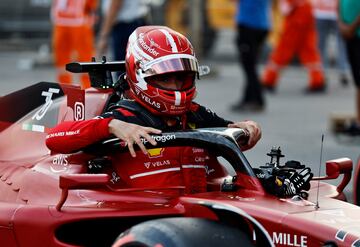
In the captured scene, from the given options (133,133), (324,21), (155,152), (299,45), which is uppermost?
(324,21)

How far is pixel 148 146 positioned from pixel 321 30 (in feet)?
38.5

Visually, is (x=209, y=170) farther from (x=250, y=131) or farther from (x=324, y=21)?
(x=324, y=21)

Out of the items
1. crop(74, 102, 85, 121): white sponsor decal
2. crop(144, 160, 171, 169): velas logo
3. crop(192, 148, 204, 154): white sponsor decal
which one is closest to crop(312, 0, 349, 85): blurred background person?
crop(74, 102, 85, 121): white sponsor decal

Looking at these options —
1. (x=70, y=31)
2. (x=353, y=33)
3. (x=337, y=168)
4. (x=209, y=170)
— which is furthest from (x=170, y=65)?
(x=70, y=31)

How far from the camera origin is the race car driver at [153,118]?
6.04 m

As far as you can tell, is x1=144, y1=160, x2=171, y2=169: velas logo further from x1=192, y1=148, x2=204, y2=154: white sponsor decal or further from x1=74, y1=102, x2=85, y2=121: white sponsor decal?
Answer: x1=74, y1=102, x2=85, y2=121: white sponsor decal

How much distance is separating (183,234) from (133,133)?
87cm

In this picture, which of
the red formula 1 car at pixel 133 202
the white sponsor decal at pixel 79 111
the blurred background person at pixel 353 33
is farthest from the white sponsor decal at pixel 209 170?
the blurred background person at pixel 353 33

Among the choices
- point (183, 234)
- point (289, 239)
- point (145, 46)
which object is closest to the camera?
point (183, 234)

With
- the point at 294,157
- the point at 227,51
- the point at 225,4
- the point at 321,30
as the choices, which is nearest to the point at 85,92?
the point at 294,157

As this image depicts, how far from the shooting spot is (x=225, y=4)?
67.0 feet

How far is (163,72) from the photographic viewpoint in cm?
612

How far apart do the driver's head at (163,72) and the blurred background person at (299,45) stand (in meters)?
9.87

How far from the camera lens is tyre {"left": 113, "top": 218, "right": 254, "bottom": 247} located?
5.11 m
